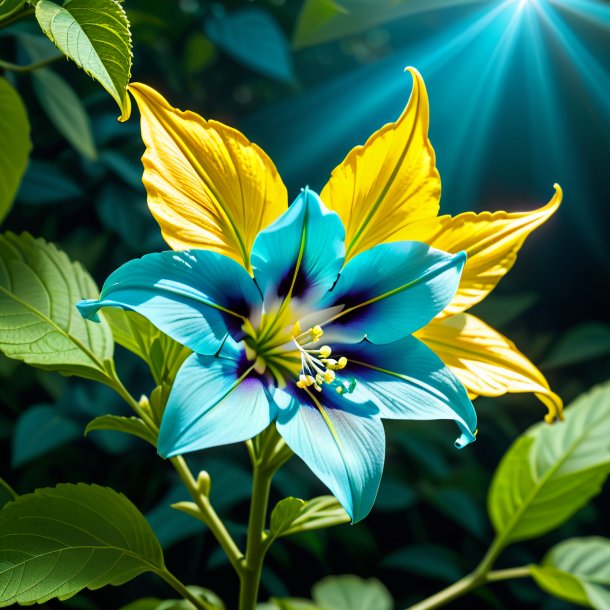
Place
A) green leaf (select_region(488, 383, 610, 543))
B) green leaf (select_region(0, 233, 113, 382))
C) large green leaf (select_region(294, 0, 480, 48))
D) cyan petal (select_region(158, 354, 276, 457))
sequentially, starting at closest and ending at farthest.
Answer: cyan petal (select_region(158, 354, 276, 457)) → green leaf (select_region(0, 233, 113, 382)) → green leaf (select_region(488, 383, 610, 543)) → large green leaf (select_region(294, 0, 480, 48))

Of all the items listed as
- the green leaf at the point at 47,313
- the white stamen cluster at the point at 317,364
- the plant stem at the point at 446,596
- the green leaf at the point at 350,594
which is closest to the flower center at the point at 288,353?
the white stamen cluster at the point at 317,364

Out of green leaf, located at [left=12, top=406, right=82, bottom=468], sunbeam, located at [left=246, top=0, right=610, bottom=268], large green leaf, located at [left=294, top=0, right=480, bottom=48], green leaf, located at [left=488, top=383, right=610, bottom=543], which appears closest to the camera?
green leaf, located at [left=488, top=383, right=610, bottom=543]

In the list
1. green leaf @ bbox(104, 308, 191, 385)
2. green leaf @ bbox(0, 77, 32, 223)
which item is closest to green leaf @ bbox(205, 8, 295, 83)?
green leaf @ bbox(0, 77, 32, 223)

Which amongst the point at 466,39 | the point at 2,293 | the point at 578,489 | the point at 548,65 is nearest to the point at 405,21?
the point at 466,39

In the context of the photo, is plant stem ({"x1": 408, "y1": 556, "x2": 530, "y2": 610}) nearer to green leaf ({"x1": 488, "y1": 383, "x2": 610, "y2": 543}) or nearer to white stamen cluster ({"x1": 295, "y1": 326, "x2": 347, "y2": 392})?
green leaf ({"x1": 488, "y1": 383, "x2": 610, "y2": 543})

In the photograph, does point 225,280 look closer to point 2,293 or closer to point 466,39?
point 2,293

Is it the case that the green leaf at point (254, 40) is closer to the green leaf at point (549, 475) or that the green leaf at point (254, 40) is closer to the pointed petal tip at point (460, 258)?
the green leaf at point (549, 475)
